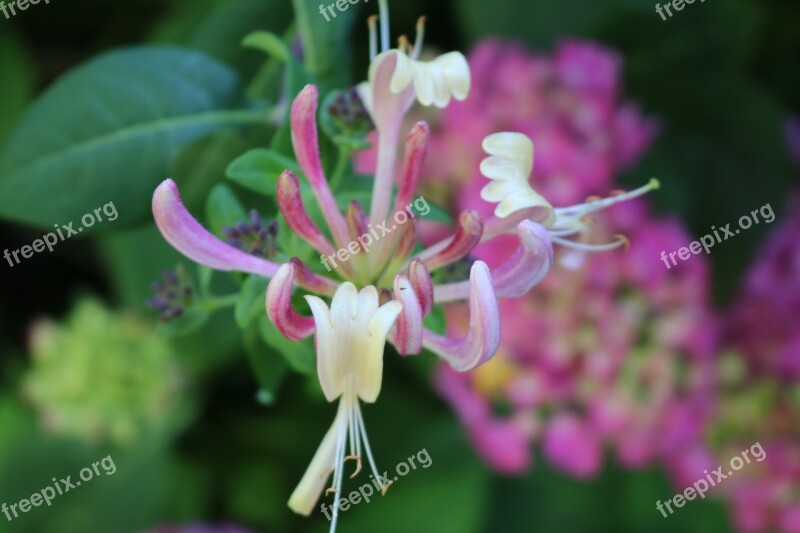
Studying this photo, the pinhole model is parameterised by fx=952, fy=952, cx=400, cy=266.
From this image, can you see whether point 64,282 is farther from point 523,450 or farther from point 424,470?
point 523,450

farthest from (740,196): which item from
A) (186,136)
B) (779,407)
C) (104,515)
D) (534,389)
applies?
(104,515)

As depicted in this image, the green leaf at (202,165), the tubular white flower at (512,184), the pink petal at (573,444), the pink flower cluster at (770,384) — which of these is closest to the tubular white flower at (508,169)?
the tubular white flower at (512,184)

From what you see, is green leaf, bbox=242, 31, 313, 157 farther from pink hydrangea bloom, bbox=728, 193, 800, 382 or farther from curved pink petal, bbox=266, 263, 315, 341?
pink hydrangea bloom, bbox=728, 193, 800, 382

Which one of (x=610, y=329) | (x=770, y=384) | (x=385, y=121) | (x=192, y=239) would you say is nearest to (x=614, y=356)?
→ (x=610, y=329)

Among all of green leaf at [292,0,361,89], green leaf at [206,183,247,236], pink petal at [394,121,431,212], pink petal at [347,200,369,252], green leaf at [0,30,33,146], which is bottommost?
pink petal at [347,200,369,252]

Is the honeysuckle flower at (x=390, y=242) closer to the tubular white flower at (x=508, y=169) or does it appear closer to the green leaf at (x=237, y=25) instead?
the tubular white flower at (x=508, y=169)

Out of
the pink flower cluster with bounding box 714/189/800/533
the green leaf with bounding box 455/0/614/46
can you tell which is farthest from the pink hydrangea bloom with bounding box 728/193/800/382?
the green leaf with bounding box 455/0/614/46
